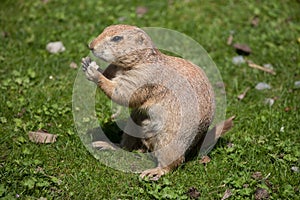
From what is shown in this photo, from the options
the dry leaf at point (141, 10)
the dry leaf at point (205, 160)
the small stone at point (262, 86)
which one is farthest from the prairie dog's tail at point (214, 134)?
the dry leaf at point (141, 10)

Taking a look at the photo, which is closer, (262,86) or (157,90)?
(157,90)

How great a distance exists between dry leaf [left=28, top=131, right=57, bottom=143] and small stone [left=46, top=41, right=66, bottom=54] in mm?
1549

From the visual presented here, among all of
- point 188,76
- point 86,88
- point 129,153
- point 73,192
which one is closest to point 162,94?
point 188,76

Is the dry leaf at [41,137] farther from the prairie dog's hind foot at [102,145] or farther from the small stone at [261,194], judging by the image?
the small stone at [261,194]

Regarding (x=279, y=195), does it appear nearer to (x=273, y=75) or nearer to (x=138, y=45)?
(x=138, y=45)

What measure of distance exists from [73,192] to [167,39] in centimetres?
273

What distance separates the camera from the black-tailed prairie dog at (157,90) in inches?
152

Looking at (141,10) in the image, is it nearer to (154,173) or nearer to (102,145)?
(102,145)

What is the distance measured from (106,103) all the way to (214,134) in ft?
3.76

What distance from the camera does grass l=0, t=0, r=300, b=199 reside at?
12.7ft

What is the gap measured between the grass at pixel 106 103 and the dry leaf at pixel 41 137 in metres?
0.05

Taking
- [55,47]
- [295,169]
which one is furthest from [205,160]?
[55,47]

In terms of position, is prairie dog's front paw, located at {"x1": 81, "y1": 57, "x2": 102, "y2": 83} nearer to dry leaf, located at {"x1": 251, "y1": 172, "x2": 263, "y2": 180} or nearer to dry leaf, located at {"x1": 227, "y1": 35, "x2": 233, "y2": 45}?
dry leaf, located at {"x1": 251, "y1": 172, "x2": 263, "y2": 180}

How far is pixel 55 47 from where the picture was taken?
5.69 m
